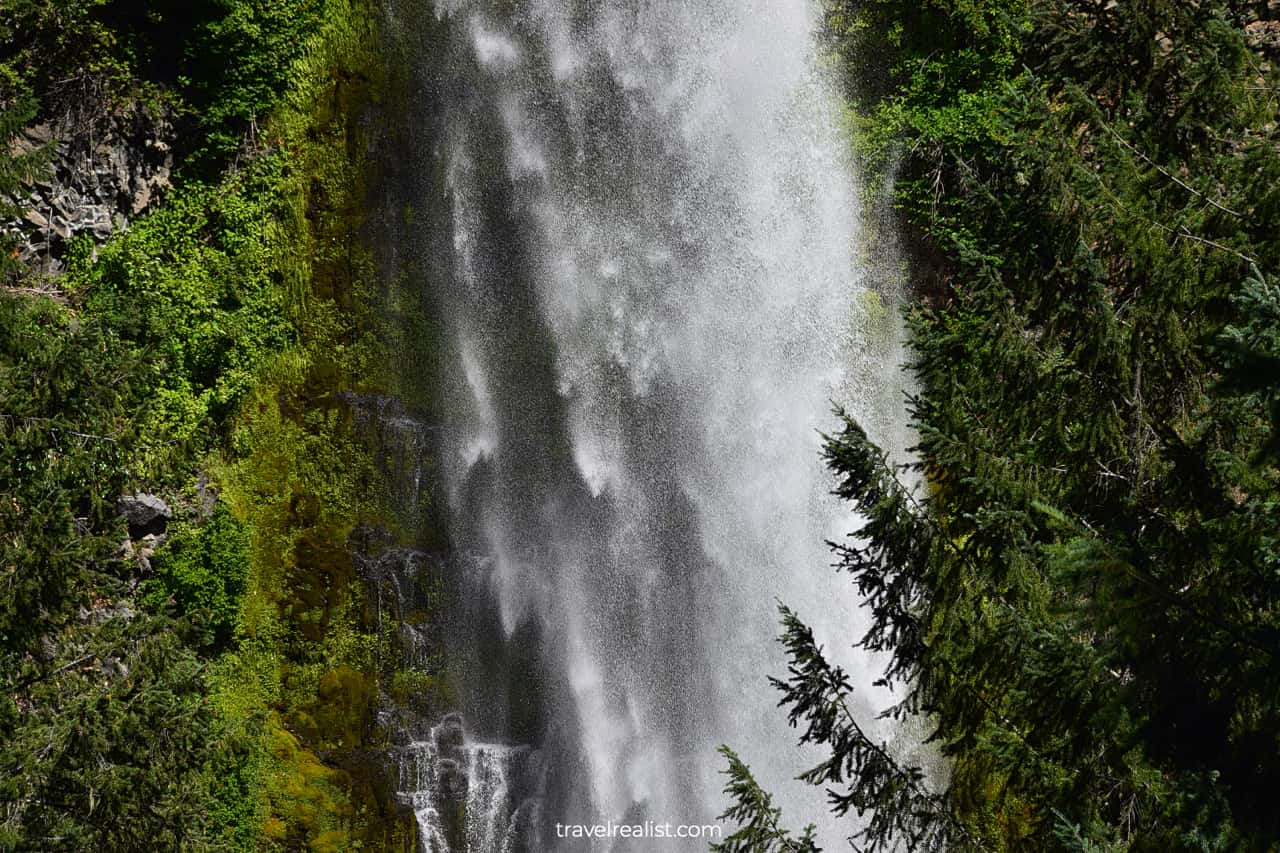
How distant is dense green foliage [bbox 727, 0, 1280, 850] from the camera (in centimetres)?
559

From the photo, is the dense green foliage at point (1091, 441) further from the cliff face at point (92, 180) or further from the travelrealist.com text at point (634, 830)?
the cliff face at point (92, 180)

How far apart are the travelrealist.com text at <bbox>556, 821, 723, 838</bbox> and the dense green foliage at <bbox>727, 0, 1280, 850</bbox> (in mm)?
5522

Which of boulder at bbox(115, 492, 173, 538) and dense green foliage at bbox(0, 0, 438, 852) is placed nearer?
dense green foliage at bbox(0, 0, 438, 852)

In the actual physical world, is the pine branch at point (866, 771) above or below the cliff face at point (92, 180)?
below

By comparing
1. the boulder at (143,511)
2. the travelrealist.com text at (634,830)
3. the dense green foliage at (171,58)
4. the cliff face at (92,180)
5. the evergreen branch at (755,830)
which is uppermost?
the dense green foliage at (171,58)

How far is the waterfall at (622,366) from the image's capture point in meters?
12.6

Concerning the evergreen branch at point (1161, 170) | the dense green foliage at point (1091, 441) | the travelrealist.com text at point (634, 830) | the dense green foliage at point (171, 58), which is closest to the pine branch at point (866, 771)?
the dense green foliage at point (1091, 441)

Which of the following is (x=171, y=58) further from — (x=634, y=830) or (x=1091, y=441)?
(x=1091, y=441)

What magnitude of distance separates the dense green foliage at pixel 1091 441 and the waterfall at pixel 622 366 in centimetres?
478

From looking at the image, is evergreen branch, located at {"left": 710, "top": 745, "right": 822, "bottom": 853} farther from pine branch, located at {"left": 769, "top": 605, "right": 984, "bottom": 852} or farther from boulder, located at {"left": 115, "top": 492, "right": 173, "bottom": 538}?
boulder, located at {"left": 115, "top": 492, "right": 173, "bottom": 538}

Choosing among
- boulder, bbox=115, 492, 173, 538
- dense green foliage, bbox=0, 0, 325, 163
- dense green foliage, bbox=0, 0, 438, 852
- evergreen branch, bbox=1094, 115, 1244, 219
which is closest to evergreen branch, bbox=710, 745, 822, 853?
evergreen branch, bbox=1094, 115, 1244, 219

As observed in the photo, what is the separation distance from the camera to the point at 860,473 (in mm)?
6891

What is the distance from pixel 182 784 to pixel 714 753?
6109 millimetres

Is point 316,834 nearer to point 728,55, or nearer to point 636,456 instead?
point 636,456
